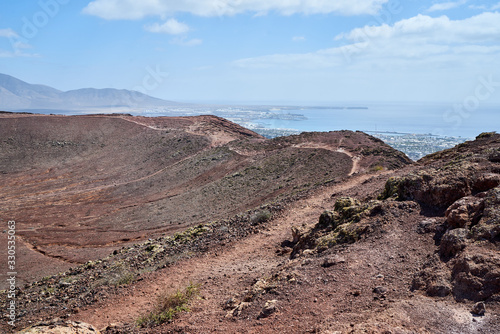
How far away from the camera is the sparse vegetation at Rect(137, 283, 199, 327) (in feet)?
19.7

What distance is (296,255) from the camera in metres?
7.67

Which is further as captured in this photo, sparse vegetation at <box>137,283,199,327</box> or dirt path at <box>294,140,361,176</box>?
dirt path at <box>294,140,361,176</box>

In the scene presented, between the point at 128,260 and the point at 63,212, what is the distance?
14607mm

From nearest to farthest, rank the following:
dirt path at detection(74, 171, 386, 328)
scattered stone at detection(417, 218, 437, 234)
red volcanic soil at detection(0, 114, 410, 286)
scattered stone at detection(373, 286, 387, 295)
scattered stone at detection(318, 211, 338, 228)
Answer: scattered stone at detection(373, 286, 387, 295) < scattered stone at detection(417, 218, 437, 234) < dirt path at detection(74, 171, 386, 328) < scattered stone at detection(318, 211, 338, 228) < red volcanic soil at detection(0, 114, 410, 286)

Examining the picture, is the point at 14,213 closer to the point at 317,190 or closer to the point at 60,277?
the point at 60,277

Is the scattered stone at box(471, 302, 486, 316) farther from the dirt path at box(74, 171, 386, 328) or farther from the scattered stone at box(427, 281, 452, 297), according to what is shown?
the dirt path at box(74, 171, 386, 328)

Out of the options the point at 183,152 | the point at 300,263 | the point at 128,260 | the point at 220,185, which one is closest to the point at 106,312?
the point at 128,260

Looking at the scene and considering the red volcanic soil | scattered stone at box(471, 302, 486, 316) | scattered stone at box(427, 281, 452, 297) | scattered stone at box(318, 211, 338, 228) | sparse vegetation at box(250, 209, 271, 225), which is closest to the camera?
scattered stone at box(471, 302, 486, 316)

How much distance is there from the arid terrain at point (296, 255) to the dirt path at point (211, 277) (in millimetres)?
40

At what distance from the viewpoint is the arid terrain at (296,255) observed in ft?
16.0

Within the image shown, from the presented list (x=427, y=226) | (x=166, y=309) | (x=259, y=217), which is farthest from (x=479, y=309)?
(x=259, y=217)

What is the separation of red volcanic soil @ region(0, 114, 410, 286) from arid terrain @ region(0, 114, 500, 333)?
0.19 meters

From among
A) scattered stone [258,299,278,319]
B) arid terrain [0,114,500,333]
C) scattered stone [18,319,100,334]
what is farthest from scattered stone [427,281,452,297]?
scattered stone [18,319,100,334]

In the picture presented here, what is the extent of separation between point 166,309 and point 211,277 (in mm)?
1715
